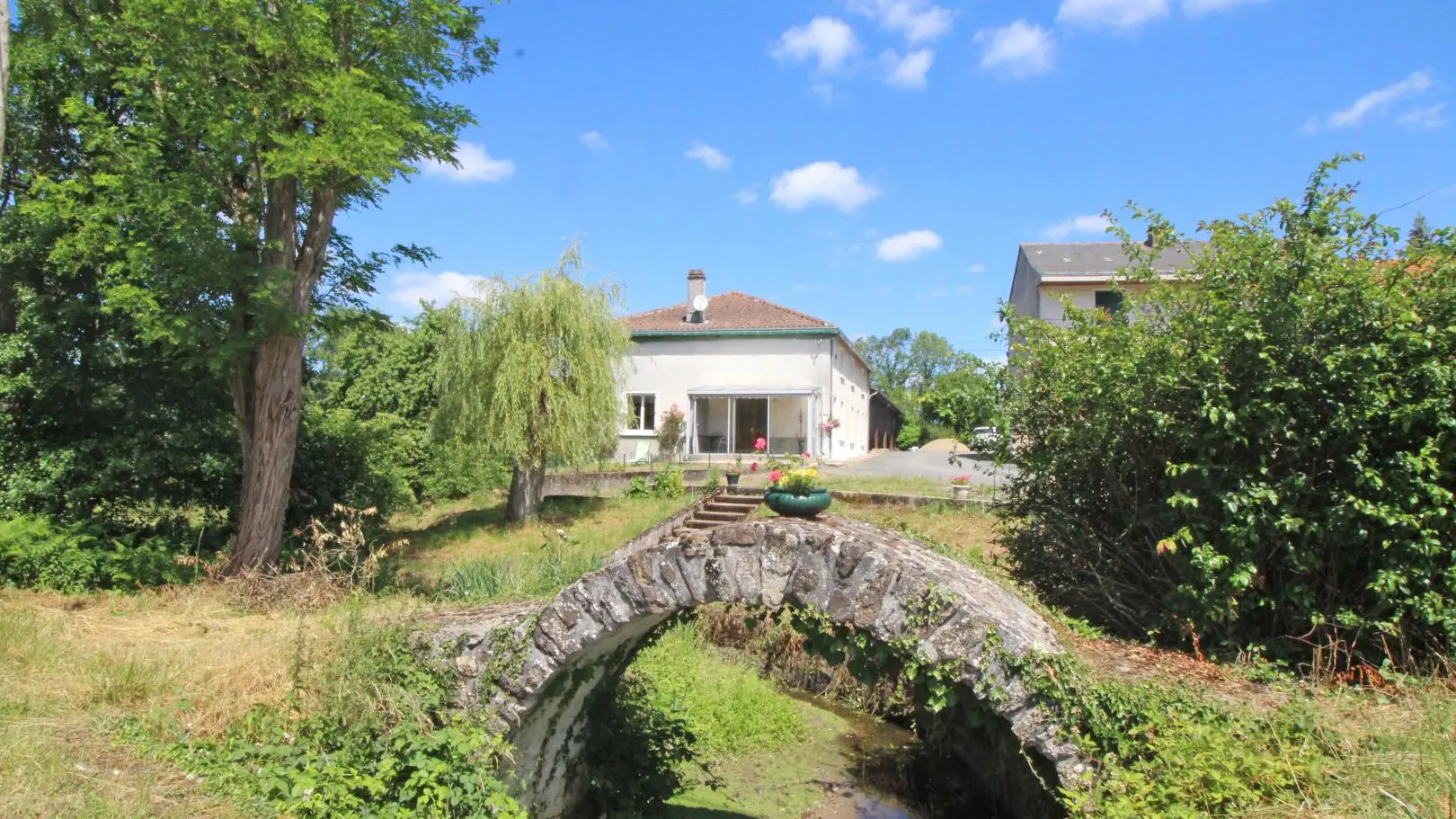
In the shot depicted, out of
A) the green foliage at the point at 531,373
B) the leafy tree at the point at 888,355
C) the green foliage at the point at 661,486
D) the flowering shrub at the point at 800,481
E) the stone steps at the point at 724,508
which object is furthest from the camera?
the leafy tree at the point at 888,355

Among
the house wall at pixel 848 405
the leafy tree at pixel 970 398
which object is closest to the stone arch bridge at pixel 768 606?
the leafy tree at pixel 970 398

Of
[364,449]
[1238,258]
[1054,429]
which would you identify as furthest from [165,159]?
[1238,258]

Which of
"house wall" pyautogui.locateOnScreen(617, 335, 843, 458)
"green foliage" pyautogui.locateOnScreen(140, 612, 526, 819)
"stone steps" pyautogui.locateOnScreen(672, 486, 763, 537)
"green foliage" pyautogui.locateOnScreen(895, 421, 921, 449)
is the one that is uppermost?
"house wall" pyautogui.locateOnScreen(617, 335, 843, 458)

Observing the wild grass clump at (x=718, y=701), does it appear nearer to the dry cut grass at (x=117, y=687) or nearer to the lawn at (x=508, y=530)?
the lawn at (x=508, y=530)

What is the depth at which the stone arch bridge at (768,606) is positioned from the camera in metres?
5.18

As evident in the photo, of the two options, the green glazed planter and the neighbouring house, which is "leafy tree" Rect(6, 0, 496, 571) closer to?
the green glazed planter

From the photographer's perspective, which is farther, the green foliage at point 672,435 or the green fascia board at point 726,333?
the green fascia board at point 726,333

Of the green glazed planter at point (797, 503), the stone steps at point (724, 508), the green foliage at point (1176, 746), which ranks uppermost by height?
the green glazed planter at point (797, 503)

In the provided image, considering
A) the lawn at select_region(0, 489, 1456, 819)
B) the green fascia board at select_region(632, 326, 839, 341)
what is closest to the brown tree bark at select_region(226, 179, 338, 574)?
the lawn at select_region(0, 489, 1456, 819)

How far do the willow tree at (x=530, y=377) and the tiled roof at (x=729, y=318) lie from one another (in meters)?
7.10

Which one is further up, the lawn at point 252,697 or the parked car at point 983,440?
the parked car at point 983,440

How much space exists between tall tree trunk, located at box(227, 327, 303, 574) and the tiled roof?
1353cm

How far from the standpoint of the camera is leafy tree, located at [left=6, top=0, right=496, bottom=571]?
368 inches

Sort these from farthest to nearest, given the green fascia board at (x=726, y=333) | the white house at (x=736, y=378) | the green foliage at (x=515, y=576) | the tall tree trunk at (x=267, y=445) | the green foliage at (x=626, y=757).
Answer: the white house at (x=736, y=378), the green fascia board at (x=726, y=333), the tall tree trunk at (x=267, y=445), the green foliage at (x=515, y=576), the green foliage at (x=626, y=757)
